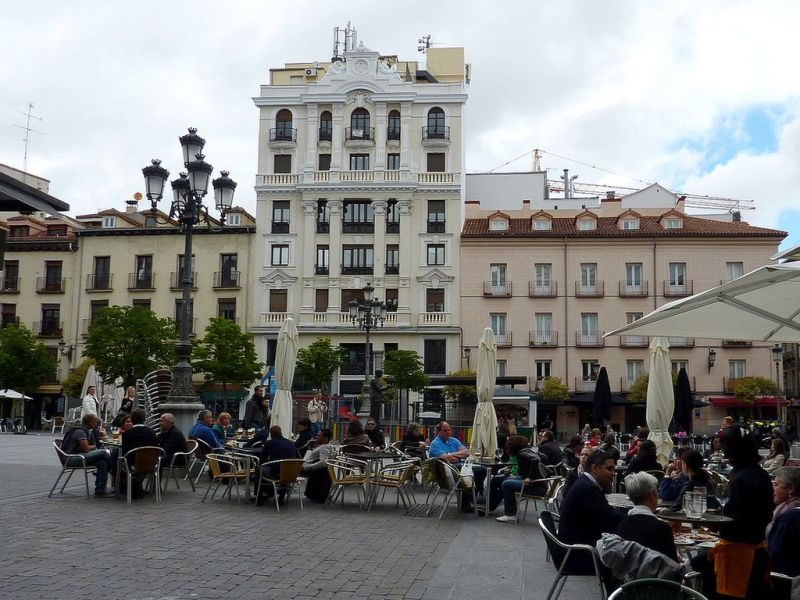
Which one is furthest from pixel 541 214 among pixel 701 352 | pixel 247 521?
pixel 247 521

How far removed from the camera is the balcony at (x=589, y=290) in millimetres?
45750

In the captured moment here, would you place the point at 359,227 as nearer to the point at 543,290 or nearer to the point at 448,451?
the point at 543,290

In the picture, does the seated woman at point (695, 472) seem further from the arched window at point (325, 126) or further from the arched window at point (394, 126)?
the arched window at point (325, 126)

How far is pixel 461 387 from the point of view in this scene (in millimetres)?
41188

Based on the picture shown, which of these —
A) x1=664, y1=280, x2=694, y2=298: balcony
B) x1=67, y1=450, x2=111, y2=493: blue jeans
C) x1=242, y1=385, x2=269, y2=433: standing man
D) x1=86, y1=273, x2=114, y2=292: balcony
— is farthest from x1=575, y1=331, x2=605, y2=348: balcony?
x1=67, y1=450, x2=111, y2=493: blue jeans

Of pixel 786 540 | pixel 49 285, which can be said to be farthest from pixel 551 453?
pixel 49 285

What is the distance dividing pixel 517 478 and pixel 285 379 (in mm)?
6269

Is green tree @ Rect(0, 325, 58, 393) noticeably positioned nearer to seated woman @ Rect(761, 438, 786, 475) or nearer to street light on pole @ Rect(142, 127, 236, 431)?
street light on pole @ Rect(142, 127, 236, 431)

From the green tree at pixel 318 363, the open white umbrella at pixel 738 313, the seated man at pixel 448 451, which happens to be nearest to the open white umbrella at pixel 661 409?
the seated man at pixel 448 451

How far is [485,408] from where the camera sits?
14.1 m

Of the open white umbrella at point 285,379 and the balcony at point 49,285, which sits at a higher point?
the balcony at point 49,285

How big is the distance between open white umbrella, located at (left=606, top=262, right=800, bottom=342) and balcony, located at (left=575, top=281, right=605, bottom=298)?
117 ft

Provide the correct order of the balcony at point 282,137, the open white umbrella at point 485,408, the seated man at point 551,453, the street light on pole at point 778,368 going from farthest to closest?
the balcony at point 282,137 < the street light on pole at point 778,368 < the open white umbrella at point 485,408 < the seated man at point 551,453

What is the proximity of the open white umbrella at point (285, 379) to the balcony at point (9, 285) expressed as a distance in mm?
40611
